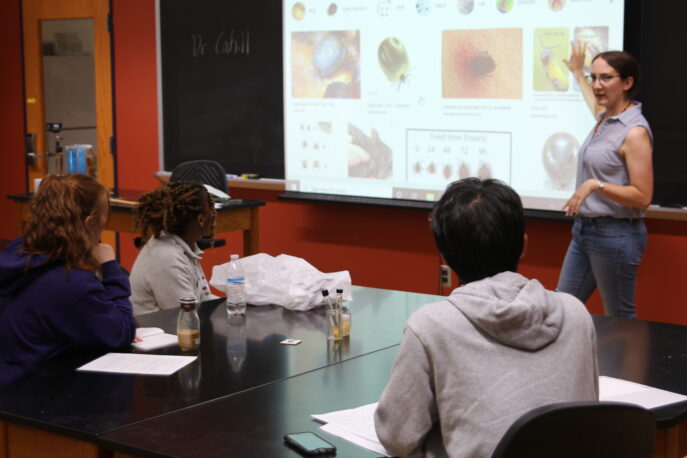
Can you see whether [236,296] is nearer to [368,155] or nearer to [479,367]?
[479,367]

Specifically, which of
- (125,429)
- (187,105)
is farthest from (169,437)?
(187,105)

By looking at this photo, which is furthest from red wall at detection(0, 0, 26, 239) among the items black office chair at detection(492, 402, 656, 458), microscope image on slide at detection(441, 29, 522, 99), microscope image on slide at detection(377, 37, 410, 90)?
black office chair at detection(492, 402, 656, 458)

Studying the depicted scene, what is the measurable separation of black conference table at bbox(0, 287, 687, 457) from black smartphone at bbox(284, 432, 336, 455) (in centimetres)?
2

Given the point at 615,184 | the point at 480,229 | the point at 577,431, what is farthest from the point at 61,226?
the point at 615,184

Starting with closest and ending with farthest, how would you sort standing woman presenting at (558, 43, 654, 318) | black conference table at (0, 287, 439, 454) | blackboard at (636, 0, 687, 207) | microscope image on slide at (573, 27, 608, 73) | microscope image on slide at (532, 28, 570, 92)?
black conference table at (0, 287, 439, 454) < standing woman presenting at (558, 43, 654, 318) < blackboard at (636, 0, 687, 207) < microscope image on slide at (573, 27, 608, 73) < microscope image on slide at (532, 28, 570, 92)

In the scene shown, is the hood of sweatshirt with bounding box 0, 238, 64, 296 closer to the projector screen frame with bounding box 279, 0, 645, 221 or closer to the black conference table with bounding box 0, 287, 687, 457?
the black conference table with bounding box 0, 287, 687, 457

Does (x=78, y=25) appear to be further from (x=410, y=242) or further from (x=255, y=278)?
(x=255, y=278)

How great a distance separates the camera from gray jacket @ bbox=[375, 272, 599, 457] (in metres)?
1.65

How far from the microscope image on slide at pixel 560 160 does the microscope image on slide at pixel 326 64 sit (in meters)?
1.23

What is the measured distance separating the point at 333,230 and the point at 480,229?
399 cm

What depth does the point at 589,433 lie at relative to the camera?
158 centimetres

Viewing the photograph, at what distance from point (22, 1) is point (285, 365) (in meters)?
5.76

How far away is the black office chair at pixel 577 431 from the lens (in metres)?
1.53

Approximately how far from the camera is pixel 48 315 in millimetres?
2502
